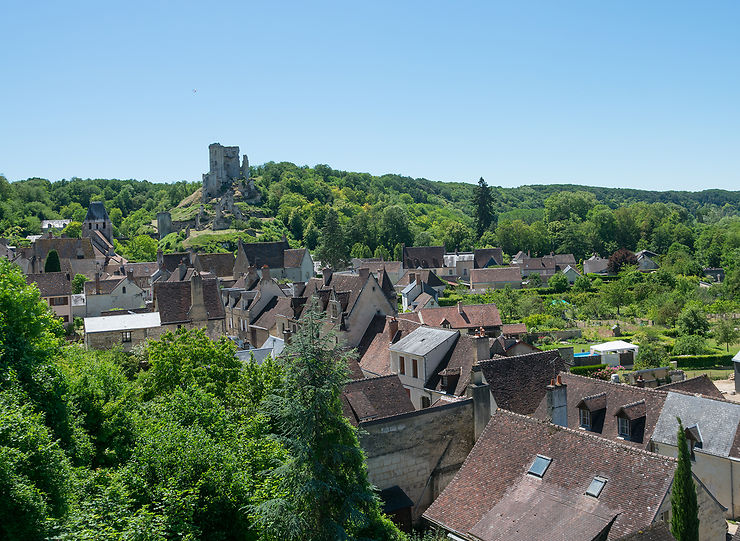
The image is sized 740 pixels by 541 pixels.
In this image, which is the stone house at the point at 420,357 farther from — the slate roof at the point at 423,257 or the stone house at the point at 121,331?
the slate roof at the point at 423,257

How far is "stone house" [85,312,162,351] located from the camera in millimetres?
38656

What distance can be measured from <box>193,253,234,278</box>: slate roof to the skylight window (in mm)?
67222

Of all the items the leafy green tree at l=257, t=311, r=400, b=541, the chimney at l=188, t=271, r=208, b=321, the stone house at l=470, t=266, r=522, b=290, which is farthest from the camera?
the stone house at l=470, t=266, r=522, b=290

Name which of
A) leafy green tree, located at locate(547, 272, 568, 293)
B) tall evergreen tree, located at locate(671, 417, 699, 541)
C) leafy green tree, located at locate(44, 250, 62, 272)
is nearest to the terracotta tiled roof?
leafy green tree, located at locate(44, 250, 62, 272)

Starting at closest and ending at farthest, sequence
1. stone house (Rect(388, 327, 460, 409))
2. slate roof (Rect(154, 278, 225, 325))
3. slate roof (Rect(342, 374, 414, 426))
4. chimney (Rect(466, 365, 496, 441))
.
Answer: chimney (Rect(466, 365, 496, 441)), slate roof (Rect(342, 374, 414, 426)), stone house (Rect(388, 327, 460, 409)), slate roof (Rect(154, 278, 225, 325))

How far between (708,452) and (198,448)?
58.8ft

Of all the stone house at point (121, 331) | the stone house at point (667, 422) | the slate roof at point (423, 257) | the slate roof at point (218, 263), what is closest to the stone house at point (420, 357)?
the stone house at point (667, 422)

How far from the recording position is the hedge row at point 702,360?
50.1 metres

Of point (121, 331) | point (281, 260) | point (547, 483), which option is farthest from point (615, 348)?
point (281, 260)

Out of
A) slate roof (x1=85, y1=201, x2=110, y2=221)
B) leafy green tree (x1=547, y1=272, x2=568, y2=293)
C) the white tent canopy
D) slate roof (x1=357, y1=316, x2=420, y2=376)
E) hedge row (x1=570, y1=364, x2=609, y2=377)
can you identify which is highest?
slate roof (x1=85, y1=201, x2=110, y2=221)

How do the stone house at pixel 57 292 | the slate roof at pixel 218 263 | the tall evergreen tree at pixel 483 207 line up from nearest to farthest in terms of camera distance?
the stone house at pixel 57 292
the slate roof at pixel 218 263
the tall evergreen tree at pixel 483 207

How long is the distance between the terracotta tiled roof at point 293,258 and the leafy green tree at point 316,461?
72.0m

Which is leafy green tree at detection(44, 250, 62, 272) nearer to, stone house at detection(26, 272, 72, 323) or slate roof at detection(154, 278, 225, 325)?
stone house at detection(26, 272, 72, 323)

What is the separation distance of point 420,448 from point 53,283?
4656 cm
